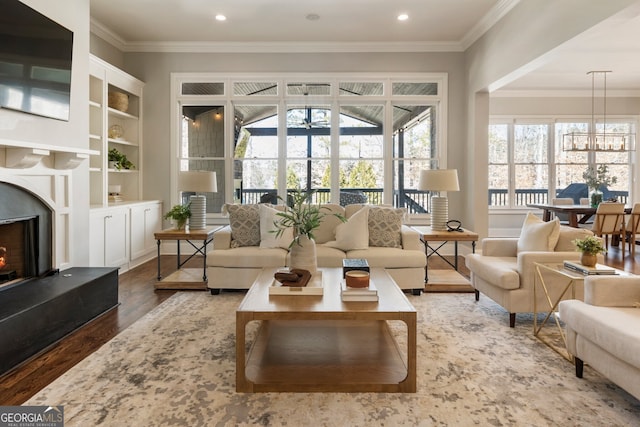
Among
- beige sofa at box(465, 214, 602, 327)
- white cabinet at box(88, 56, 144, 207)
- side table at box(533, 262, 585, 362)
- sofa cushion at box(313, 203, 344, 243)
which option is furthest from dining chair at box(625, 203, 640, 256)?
white cabinet at box(88, 56, 144, 207)

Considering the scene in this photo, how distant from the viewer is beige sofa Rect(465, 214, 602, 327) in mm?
3189

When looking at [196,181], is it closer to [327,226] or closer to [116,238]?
[116,238]

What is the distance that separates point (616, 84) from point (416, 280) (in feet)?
22.2

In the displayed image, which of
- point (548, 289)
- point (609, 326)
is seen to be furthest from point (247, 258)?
point (609, 326)

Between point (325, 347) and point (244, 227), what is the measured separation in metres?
2.10

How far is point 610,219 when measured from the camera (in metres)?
6.49

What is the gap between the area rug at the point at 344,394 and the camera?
1.95 metres

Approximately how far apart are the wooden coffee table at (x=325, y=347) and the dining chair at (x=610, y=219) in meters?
5.19

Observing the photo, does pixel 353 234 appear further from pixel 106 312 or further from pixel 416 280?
pixel 106 312

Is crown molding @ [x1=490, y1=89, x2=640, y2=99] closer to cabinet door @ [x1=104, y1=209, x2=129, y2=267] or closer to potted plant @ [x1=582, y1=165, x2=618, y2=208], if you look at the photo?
potted plant @ [x1=582, y1=165, x2=618, y2=208]

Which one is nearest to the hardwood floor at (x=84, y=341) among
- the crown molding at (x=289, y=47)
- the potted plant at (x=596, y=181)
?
the crown molding at (x=289, y=47)

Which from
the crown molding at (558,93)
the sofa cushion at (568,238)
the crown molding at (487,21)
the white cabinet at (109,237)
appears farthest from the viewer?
the crown molding at (558,93)

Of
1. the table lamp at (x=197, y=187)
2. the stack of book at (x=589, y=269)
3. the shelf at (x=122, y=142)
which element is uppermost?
the shelf at (x=122, y=142)

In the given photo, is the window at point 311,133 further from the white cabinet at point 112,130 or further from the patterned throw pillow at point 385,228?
the patterned throw pillow at point 385,228
